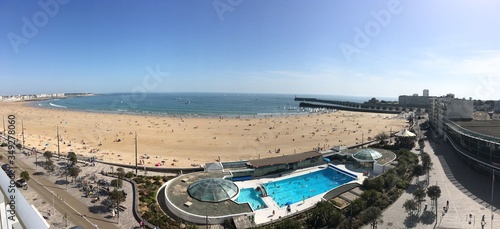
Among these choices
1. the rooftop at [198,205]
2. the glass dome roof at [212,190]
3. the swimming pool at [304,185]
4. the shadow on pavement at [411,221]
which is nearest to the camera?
the shadow on pavement at [411,221]

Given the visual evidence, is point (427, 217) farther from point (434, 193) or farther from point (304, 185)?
point (304, 185)

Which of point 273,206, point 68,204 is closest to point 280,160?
point 273,206

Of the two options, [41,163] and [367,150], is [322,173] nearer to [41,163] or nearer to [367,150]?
[367,150]

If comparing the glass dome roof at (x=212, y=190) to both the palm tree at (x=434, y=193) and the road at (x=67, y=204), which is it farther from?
the palm tree at (x=434, y=193)

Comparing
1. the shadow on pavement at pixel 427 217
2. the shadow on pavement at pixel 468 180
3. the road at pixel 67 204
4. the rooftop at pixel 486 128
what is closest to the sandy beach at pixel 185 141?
the road at pixel 67 204

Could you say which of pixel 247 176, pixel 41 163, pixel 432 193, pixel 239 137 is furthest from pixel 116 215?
pixel 239 137

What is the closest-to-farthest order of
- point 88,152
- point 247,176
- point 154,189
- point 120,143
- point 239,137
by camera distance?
point 154,189 < point 247,176 < point 88,152 < point 120,143 < point 239,137
